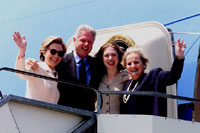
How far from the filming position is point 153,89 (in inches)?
180

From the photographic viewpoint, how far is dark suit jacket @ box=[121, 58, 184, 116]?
4465mm

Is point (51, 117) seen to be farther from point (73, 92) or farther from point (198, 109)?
point (198, 109)

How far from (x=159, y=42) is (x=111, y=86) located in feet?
5.55

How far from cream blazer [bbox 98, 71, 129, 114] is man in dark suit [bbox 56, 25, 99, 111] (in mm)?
122

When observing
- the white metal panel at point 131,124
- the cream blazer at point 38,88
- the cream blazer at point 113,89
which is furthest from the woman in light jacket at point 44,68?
the white metal panel at point 131,124

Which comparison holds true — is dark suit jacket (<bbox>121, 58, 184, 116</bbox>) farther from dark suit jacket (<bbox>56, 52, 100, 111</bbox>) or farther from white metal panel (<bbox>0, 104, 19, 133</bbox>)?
white metal panel (<bbox>0, 104, 19, 133</bbox>)

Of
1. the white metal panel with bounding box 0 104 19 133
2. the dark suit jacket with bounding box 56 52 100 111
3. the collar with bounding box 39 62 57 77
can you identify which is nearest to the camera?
the white metal panel with bounding box 0 104 19 133

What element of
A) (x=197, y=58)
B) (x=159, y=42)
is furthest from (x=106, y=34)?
(x=197, y=58)

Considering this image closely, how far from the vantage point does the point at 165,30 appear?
6281mm

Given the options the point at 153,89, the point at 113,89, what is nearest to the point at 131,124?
the point at 153,89

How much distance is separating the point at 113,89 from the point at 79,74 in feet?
1.75

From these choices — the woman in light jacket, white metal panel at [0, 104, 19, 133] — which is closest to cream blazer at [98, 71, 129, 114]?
the woman in light jacket

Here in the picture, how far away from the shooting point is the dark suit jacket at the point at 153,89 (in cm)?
446

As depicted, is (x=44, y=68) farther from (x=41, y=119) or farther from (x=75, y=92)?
(x=41, y=119)
